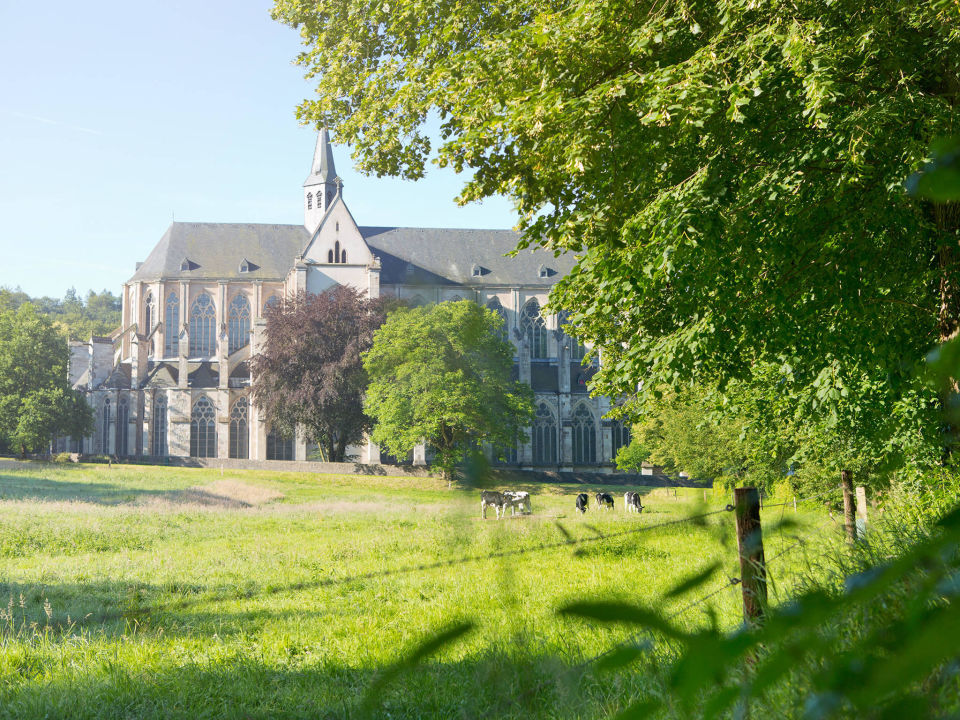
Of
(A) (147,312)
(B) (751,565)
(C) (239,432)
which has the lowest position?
(C) (239,432)

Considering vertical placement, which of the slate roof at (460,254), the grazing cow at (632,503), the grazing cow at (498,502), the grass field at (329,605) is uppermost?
the slate roof at (460,254)

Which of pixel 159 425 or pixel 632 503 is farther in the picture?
pixel 159 425

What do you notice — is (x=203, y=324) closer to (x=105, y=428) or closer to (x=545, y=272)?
(x=105, y=428)

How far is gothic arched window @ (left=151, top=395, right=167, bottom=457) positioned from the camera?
52281mm

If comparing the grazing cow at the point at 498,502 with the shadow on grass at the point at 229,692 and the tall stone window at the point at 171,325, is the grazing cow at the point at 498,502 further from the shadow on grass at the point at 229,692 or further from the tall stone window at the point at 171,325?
the tall stone window at the point at 171,325

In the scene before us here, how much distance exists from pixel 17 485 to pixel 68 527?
12.0 m

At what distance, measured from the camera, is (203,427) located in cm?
5188

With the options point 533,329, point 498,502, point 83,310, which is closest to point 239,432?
point 533,329

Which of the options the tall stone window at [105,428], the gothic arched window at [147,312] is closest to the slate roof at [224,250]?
the gothic arched window at [147,312]

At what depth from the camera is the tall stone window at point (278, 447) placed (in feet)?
160

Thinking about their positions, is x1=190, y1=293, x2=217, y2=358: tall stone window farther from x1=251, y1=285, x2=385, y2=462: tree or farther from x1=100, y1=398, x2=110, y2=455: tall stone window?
x1=251, y1=285, x2=385, y2=462: tree

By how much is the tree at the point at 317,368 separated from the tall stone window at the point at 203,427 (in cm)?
1425

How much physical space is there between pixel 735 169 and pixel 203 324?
53087mm

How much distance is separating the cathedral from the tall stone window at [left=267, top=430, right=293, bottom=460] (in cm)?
6
